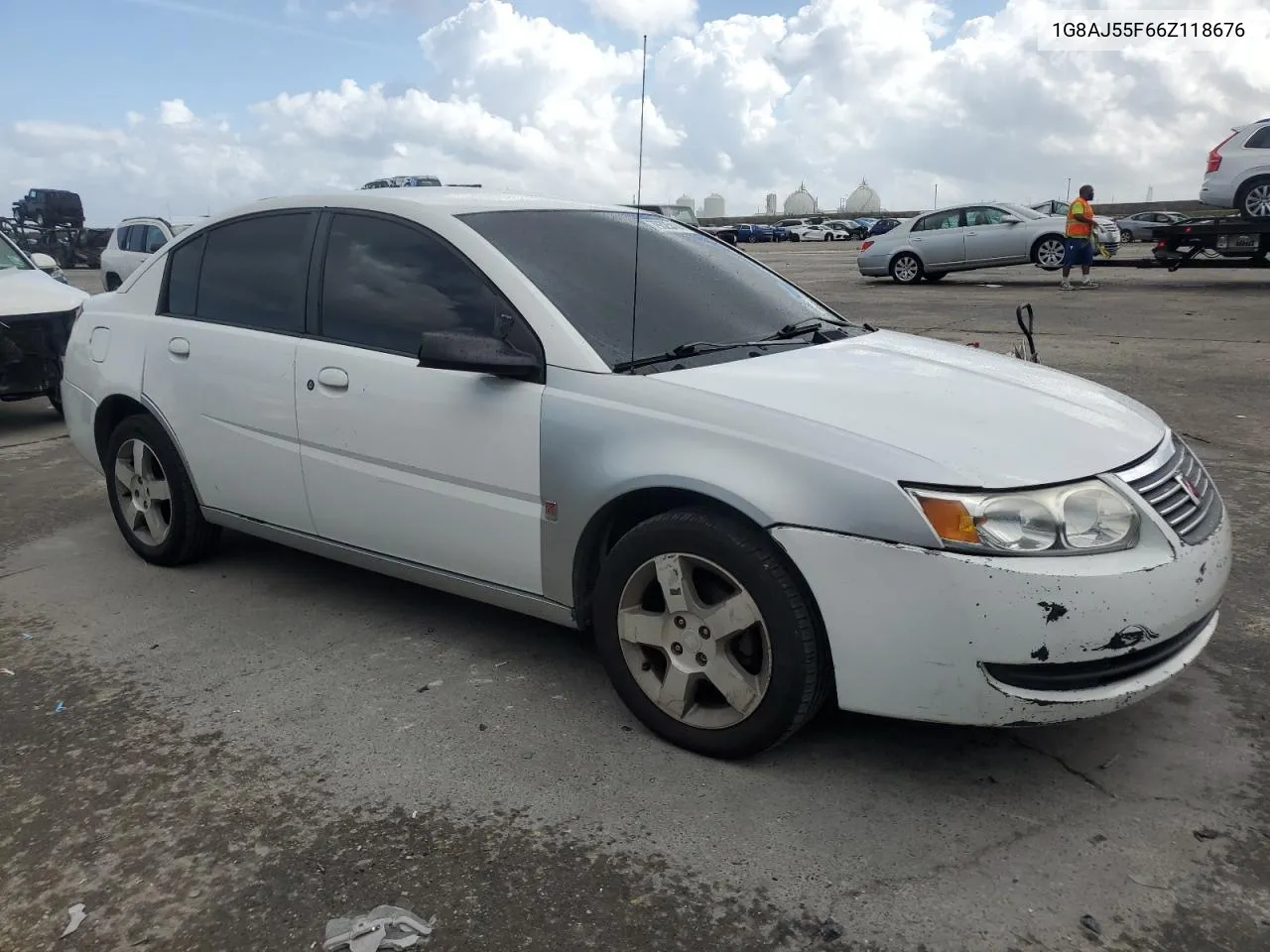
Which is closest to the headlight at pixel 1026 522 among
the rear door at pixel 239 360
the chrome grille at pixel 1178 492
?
the chrome grille at pixel 1178 492

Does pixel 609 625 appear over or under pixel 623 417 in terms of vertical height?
under

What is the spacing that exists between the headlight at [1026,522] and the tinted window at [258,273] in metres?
2.49

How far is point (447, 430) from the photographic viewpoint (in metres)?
3.44

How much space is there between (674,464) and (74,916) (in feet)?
5.79

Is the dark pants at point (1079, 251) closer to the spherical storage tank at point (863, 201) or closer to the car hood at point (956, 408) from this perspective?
the car hood at point (956, 408)

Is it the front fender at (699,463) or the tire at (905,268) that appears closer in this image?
the front fender at (699,463)

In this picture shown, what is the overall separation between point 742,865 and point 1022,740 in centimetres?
106

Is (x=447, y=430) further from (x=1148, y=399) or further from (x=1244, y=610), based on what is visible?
(x=1148, y=399)

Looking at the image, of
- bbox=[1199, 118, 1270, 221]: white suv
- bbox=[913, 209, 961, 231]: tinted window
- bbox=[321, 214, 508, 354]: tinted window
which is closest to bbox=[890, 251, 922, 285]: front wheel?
A: bbox=[913, 209, 961, 231]: tinted window

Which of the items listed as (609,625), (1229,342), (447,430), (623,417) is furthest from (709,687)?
(1229,342)

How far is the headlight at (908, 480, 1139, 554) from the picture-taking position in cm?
255

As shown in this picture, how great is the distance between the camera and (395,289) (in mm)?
3717

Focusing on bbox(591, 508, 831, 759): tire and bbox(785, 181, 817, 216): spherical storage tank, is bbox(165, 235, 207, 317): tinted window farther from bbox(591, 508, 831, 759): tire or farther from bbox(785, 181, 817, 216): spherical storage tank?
bbox(785, 181, 817, 216): spherical storage tank

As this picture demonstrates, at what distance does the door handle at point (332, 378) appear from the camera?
373 centimetres
